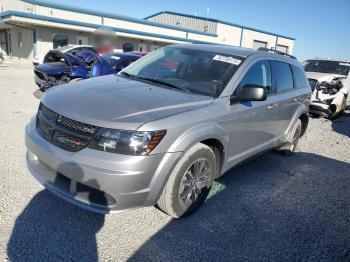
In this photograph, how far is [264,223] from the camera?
3416mm

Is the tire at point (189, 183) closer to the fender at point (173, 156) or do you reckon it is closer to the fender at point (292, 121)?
the fender at point (173, 156)

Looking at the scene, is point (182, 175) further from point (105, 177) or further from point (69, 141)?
point (69, 141)

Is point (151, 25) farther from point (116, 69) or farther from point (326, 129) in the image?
point (326, 129)

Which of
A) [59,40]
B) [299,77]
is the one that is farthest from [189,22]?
[299,77]

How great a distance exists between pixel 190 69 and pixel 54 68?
5755 mm

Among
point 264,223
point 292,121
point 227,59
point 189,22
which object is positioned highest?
point 189,22

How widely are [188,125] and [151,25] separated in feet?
99.5

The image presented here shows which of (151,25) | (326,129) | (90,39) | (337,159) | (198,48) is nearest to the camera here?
(198,48)

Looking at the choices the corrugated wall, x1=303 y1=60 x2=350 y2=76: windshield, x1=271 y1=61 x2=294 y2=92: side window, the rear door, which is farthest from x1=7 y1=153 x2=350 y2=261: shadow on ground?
the corrugated wall

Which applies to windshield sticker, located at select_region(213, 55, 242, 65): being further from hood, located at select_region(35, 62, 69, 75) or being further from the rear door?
hood, located at select_region(35, 62, 69, 75)

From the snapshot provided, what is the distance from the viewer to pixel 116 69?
9.62 m

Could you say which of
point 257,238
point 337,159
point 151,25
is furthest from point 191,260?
point 151,25

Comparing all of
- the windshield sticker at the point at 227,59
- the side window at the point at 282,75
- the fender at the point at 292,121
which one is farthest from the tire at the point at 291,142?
the windshield sticker at the point at 227,59

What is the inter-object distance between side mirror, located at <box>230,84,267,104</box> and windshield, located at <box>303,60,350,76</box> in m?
8.99
